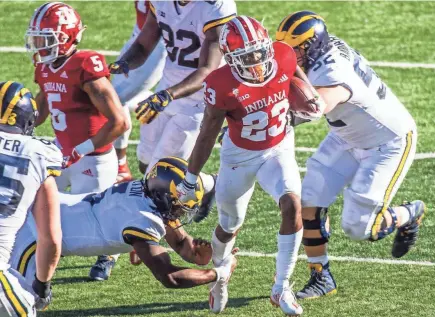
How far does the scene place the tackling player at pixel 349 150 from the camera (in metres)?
7.03

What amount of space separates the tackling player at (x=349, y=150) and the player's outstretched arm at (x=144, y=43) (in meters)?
1.49

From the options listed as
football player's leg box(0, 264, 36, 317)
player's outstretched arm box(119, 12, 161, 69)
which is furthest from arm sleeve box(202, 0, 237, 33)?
football player's leg box(0, 264, 36, 317)

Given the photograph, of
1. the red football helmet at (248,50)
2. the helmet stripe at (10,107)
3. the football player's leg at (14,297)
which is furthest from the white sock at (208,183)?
the football player's leg at (14,297)

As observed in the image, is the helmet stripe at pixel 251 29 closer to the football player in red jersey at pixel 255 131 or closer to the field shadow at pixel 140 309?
the football player in red jersey at pixel 255 131

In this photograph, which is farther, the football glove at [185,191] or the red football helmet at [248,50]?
the red football helmet at [248,50]

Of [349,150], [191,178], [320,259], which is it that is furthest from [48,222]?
[349,150]

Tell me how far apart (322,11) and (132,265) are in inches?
239

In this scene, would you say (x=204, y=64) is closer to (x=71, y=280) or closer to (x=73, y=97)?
(x=73, y=97)

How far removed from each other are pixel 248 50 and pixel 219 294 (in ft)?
4.74

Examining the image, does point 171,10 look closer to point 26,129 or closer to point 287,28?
point 287,28

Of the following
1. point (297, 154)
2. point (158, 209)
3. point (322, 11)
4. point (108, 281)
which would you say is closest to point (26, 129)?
point (158, 209)

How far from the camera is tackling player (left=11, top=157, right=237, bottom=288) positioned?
6125mm

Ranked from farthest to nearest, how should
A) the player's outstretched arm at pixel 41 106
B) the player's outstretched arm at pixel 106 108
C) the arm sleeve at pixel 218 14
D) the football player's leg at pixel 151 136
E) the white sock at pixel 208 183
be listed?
the football player's leg at pixel 151 136, the white sock at pixel 208 183, the arm sleeve at pixel 218 14, the player's outstretched arm at pixel 41 106, the player's outstretched arm at pixel 106 108

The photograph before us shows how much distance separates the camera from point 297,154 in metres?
10.0
